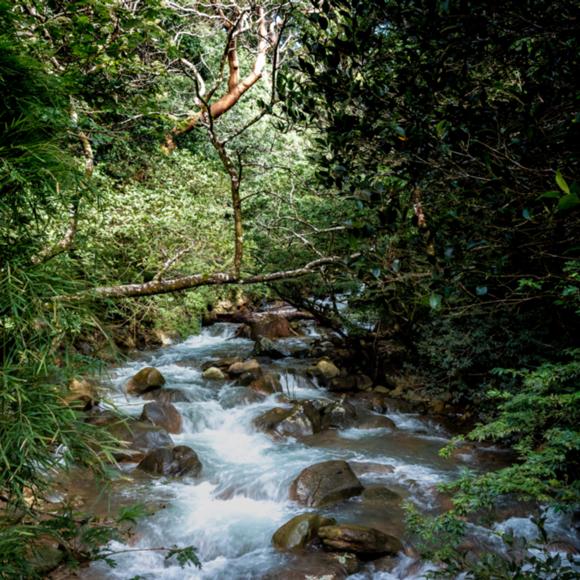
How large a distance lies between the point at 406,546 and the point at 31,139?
5184 mm

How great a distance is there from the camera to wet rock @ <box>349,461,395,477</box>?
687cm

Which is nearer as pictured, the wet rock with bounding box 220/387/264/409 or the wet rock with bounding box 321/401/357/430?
the wet rock with bounding box 321/401/357/430

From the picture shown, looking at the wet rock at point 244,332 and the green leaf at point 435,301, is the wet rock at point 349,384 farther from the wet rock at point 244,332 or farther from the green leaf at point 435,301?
the green leaf at point 435,301

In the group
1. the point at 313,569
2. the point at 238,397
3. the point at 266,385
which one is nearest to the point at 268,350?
the point at 266,385

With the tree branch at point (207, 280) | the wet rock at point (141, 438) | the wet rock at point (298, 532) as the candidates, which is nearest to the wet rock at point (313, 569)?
the wet rock at point (298, 532)

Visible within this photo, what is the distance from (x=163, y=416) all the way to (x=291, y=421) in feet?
7.62

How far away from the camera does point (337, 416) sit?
867cm

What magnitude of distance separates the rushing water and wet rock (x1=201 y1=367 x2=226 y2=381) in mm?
233

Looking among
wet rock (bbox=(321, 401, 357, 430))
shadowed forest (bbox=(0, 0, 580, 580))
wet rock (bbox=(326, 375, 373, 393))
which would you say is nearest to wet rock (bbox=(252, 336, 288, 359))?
shadowed forest (bbox=(0, 0, 580, 580))

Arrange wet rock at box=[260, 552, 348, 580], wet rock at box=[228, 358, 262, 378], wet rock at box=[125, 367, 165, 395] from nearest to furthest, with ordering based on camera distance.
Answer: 1. wet rock at box=[260, 552, 348, 580]
2. wet rock at box=[125, 367, 165, 395]
3. wet rock at box=[228, 358, 262, 378]

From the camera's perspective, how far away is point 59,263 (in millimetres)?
1844

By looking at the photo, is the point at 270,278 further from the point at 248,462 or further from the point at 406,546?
the point at 248,462

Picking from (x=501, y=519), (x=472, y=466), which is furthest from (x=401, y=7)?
(x=472, y=466)

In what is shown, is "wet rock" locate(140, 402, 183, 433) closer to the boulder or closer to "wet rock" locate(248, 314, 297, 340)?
the boulder
